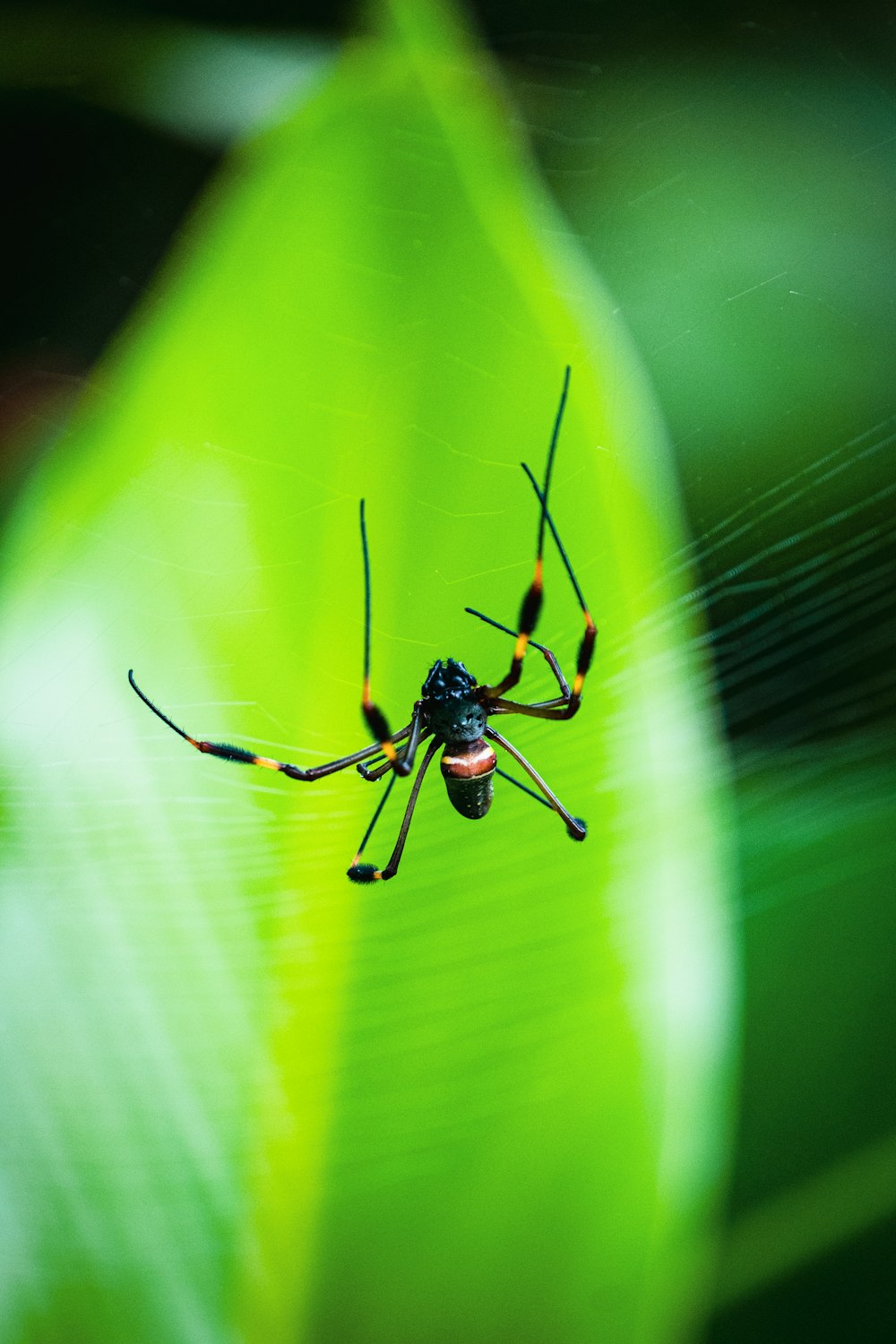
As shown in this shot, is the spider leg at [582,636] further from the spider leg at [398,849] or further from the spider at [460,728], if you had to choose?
the spider leg at [398,849]

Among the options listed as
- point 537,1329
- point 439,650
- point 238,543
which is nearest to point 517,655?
point 439,650

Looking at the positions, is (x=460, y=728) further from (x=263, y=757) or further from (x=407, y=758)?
(x=263, y=757)

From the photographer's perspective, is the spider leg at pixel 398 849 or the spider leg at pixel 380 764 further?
the spider leg at pixel 380 764

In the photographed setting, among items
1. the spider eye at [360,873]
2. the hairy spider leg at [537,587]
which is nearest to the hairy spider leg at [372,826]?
the spider eye at [360,873]

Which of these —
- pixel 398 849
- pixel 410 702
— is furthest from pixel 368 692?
pixel 398 849

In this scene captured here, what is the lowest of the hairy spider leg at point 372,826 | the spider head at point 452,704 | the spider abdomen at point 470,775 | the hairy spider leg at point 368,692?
the spider abdomen at point 470,775

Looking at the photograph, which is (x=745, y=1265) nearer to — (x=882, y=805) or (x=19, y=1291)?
(x=882, y=805)

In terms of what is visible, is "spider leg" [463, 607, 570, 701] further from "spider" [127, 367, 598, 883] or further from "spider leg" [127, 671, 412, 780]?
"spider leg" [127, 671, 412, 780]
